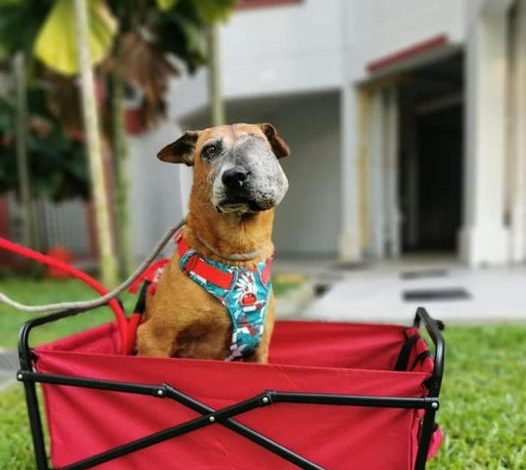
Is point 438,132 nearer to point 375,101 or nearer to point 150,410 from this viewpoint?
point 375,101

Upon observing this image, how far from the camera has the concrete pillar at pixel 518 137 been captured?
21.3 ft

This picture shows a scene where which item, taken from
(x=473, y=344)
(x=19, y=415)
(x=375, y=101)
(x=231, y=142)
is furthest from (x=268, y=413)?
(x=375, y=101)

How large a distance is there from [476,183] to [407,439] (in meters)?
5.91

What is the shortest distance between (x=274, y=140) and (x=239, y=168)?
1.16 feet

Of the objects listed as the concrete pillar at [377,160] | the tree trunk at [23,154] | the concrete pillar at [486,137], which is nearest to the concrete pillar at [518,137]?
the concrete pillar at [486,137]

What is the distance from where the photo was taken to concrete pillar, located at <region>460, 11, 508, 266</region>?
646cm

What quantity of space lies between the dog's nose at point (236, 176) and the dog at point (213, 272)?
109 mm

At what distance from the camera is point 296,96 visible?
9633mm

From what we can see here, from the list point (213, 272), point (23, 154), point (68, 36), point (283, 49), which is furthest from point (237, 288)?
point (283, 49)

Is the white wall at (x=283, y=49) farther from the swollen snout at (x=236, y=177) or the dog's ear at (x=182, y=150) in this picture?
the swollen snout at (x=236, y=177)

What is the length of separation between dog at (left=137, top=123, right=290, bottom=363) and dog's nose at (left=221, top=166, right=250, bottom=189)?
109 mm

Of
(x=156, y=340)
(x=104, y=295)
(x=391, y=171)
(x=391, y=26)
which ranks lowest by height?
(x=156, y=340)

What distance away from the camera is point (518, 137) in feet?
21.7

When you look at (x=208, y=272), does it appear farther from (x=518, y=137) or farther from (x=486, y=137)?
(x=518, y=137)
